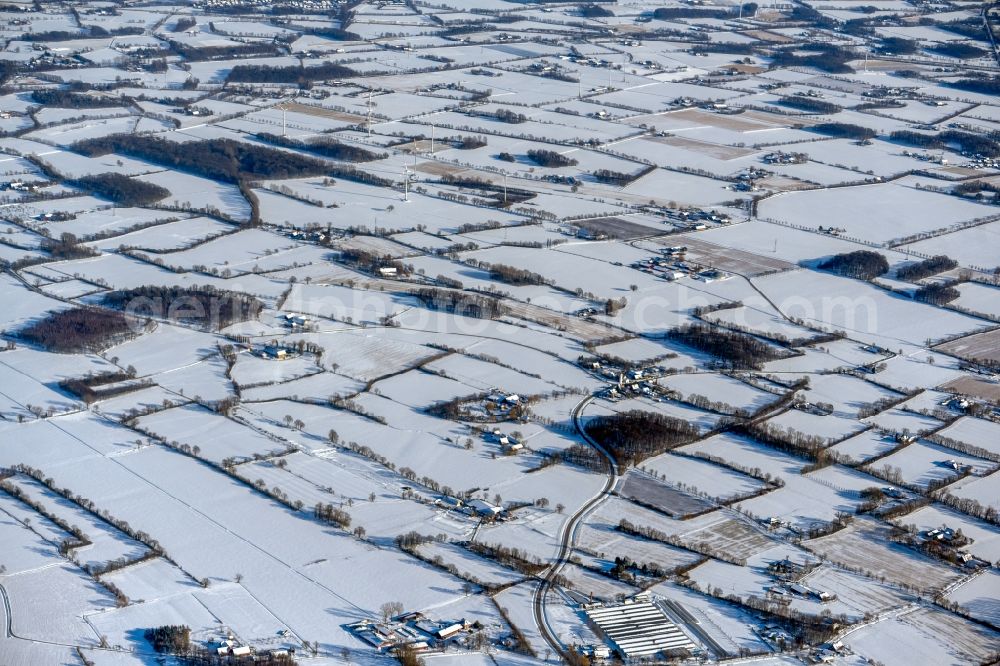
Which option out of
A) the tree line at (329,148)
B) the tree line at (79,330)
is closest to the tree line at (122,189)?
the tree line at (329,148)

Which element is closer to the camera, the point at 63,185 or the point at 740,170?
the point at 63,185

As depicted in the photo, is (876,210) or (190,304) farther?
(876,210)

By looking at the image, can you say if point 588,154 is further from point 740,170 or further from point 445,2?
point 445,2

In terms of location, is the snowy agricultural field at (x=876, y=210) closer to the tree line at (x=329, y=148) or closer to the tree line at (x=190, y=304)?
the tree line at (x=329, y=148)

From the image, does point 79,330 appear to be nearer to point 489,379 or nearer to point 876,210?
point 489,379

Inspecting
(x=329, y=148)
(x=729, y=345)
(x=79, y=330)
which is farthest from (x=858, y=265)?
(x=79, y=330)

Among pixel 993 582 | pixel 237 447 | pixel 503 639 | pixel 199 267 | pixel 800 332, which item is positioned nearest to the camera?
pixel 503 639

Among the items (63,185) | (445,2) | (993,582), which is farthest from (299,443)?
(445,2)

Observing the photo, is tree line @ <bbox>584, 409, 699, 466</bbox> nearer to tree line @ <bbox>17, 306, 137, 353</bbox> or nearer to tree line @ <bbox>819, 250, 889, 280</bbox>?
tree line @ <bbox>17, 306, 137, 353</bbox>
